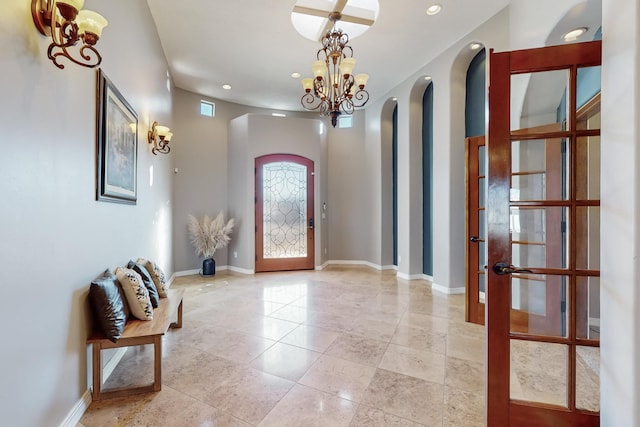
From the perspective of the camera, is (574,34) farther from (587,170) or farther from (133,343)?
(133,343)

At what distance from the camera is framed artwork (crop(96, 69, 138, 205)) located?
2104 mm

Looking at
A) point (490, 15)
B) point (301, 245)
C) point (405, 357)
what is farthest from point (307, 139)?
point (405, 357)

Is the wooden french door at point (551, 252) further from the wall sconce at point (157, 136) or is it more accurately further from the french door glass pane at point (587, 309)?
the wall sconce at point (157, 136)

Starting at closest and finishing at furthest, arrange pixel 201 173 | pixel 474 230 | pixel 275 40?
pixel 474 230, pixel 275 40, pixel 201 173

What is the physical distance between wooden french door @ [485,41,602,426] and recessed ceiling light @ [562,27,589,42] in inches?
62.1

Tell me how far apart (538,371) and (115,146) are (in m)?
3.36

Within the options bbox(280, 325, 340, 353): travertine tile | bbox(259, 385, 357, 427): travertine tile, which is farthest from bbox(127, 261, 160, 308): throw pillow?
bbox(259, 385, 357, 427): travertine tile

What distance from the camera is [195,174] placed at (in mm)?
5949

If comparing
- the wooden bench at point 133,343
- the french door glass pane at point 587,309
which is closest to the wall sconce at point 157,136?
the wooden bench at point 133,343

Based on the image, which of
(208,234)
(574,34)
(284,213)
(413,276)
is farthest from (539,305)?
(208,234)

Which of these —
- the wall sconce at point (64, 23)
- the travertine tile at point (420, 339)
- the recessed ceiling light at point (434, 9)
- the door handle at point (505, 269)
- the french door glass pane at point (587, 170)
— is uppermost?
the recessed ceiling light at point (434, 9)

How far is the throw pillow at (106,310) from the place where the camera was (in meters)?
1.93

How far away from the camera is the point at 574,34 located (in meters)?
2.68

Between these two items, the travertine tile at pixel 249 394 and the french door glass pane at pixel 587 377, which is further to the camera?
the travertine tile at pixel 249 394
